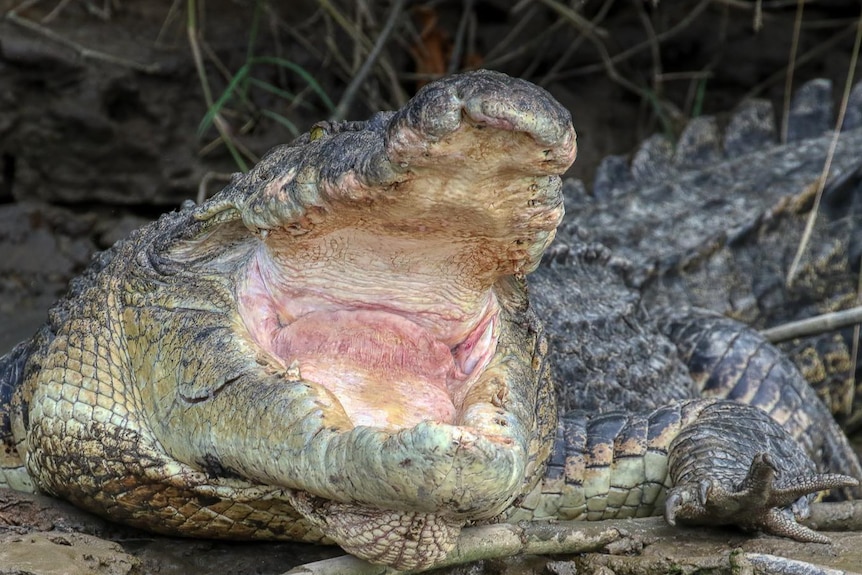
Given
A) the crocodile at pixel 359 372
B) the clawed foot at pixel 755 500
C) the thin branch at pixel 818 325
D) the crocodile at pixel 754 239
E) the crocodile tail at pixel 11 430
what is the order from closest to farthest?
the crocodile at pixel 359 372, the clawed foot at pixel 755 500, the crocodile tail at pixel 11 430, the thin branch at pixel 818 325, the crocodile at pixel 754 239

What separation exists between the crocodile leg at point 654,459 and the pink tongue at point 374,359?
26.2 inches

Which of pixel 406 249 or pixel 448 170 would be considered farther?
pixel 406 249

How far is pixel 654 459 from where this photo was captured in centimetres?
288

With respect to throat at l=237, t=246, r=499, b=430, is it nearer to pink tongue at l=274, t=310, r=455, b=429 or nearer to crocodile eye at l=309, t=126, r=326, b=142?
pink tongue at l=274, t=310, r=455, b=429

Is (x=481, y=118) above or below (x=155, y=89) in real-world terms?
below

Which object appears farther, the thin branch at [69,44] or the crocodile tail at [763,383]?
the thin branch at [69,44]

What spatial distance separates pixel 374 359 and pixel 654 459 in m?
1.05

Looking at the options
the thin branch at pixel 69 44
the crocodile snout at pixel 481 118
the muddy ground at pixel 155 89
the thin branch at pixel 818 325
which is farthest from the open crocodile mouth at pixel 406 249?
the thin branch at pixel 69 44

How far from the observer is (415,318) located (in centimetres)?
214

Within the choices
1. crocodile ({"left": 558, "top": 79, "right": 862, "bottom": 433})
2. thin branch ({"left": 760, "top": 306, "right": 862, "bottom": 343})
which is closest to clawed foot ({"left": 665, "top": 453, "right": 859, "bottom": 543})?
thin branch ({"left": 760, "top": 306, "right": 862, "bottom": 343})

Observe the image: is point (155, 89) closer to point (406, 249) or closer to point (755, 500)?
point (406, 249)

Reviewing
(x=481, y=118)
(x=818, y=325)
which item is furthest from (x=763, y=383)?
(x=481, y=118)

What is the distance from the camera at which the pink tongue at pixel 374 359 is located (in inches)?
81.7

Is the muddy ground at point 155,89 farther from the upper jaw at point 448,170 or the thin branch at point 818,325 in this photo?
the upper jaw at point 448,170
